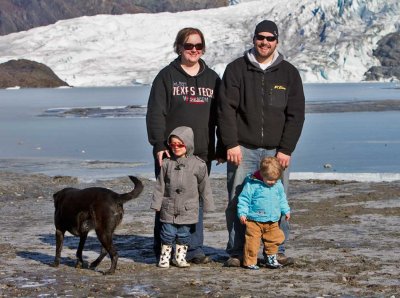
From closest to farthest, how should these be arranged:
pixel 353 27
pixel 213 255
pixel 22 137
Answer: pixel 213 255 < pixel 22 137 < pixel 353 27

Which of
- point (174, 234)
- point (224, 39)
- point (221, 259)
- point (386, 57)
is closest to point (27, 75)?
point (224, 39)

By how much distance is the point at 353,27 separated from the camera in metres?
93.4

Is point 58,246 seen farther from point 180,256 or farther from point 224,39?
point 224,39

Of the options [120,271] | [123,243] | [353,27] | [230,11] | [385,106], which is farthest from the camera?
[230,11]

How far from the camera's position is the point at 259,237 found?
234 inches

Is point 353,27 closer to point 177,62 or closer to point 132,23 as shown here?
point 132,23

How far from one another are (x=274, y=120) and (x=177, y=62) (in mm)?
845

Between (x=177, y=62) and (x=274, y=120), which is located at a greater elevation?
(x=177, y=62)

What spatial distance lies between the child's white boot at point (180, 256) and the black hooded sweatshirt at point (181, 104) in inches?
26.3

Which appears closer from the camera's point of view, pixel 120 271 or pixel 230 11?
pixel 120 271

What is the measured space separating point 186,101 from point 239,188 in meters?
0.72

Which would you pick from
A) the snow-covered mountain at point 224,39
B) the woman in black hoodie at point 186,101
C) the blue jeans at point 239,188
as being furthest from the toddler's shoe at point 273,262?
the snow-covered mountain at point 224,39

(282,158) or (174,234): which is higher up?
(282,158)

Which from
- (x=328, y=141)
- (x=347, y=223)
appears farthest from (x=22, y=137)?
(x=347, y=223)
